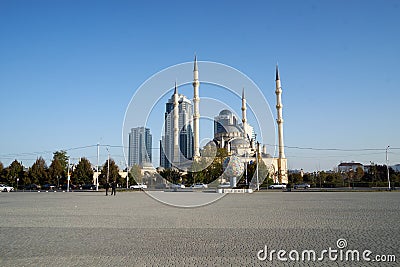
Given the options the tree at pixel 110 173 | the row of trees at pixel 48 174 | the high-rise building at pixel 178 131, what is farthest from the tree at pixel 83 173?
the high-rise building at pixel 178 131

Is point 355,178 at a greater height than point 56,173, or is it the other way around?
point 56,173

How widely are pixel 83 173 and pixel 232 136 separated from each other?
2989cm

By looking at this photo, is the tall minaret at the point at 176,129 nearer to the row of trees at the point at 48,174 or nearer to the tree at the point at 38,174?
the row of trees at the point at 48,174

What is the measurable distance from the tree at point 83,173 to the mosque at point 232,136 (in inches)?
746

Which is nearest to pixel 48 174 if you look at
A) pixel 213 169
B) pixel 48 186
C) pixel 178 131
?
pixel 48 186

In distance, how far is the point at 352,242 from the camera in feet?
25.4

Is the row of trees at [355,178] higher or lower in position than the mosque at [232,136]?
lower

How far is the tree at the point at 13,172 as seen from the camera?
61.1 m

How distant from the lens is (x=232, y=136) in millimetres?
76062

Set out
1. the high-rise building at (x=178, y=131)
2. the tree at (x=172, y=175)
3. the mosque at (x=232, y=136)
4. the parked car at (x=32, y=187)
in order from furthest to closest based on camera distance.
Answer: the parked car at (x=32, y=187) → the tree at (x=172, y=175) → the mosque at (x=232, y=136) → the high-rise building at (x=178, y=131)

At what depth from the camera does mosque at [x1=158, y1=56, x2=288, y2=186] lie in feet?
161

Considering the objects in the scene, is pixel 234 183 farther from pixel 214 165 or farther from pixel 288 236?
pixel 288 236

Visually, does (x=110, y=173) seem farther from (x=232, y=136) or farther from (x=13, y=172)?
(x=232, y=136)

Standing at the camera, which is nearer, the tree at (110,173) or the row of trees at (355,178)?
the row of trees at (355,178)
